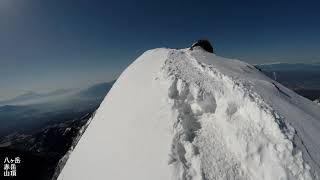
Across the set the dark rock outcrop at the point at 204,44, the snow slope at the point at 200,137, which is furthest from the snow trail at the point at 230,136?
the dark rock outcrop at the point at 204,44

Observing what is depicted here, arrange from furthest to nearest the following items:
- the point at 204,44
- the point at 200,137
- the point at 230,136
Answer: the point at 204,44, the point at 200,137, the point at 230,136

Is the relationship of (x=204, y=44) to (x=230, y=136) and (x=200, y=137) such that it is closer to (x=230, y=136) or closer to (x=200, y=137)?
(x=200, y=137)

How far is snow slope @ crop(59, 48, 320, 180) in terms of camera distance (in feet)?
26.2

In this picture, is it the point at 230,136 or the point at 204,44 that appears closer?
the point at 230,136

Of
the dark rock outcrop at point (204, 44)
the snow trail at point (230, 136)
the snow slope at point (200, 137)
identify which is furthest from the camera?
the dark rock outcrop at point (204, 44)

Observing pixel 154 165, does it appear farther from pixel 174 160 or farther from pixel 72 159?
pixel 72 159

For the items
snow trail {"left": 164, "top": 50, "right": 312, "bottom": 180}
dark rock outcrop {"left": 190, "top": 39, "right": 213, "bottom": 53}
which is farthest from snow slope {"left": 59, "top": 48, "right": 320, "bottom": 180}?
dark rock outcrop {"left": 190, "top": 39, "right": 213, "bottom": 53}

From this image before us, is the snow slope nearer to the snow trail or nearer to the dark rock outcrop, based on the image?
the snow trail

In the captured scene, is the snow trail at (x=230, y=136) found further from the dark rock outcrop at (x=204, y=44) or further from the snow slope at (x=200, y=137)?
the dark rock outcrop at (x=204, y=44)

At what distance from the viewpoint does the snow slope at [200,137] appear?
8.00m

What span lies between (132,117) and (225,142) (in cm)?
537

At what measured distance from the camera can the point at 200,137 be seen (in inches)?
374

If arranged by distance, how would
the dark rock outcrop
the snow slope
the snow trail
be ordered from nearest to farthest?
1. the snow trail
2. the snow slope
3. the dark rock outcrop

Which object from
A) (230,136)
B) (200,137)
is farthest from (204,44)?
(230,136)
